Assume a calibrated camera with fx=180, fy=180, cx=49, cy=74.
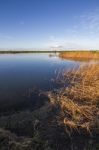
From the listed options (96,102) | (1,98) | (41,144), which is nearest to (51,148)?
(41,144)

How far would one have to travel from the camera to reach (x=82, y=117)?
6.92 meters

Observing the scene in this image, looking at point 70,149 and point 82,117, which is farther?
point 82,117

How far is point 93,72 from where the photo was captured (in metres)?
12.9

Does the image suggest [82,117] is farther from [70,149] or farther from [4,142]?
[4,142]

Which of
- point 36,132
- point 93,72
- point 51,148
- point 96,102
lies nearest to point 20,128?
point 36,132

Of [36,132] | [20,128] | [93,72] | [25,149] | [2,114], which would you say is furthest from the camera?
[93,72]

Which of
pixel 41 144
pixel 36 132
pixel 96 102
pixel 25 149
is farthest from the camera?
pixel 96 102

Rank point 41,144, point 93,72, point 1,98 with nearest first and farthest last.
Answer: point 41,144, point 1,98, point 93,72

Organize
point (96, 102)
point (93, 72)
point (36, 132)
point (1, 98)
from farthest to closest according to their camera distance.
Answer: point (93, 72), point (1, 98), point (96, 102), point (36, 132)

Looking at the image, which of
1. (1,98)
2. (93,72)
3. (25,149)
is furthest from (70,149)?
(93,72)

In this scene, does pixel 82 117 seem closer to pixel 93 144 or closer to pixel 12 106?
pixel 93 144

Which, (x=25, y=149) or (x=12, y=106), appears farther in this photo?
(x=12, y=106)

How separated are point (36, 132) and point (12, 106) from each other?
3071mm

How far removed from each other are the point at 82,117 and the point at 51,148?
2.25 m
